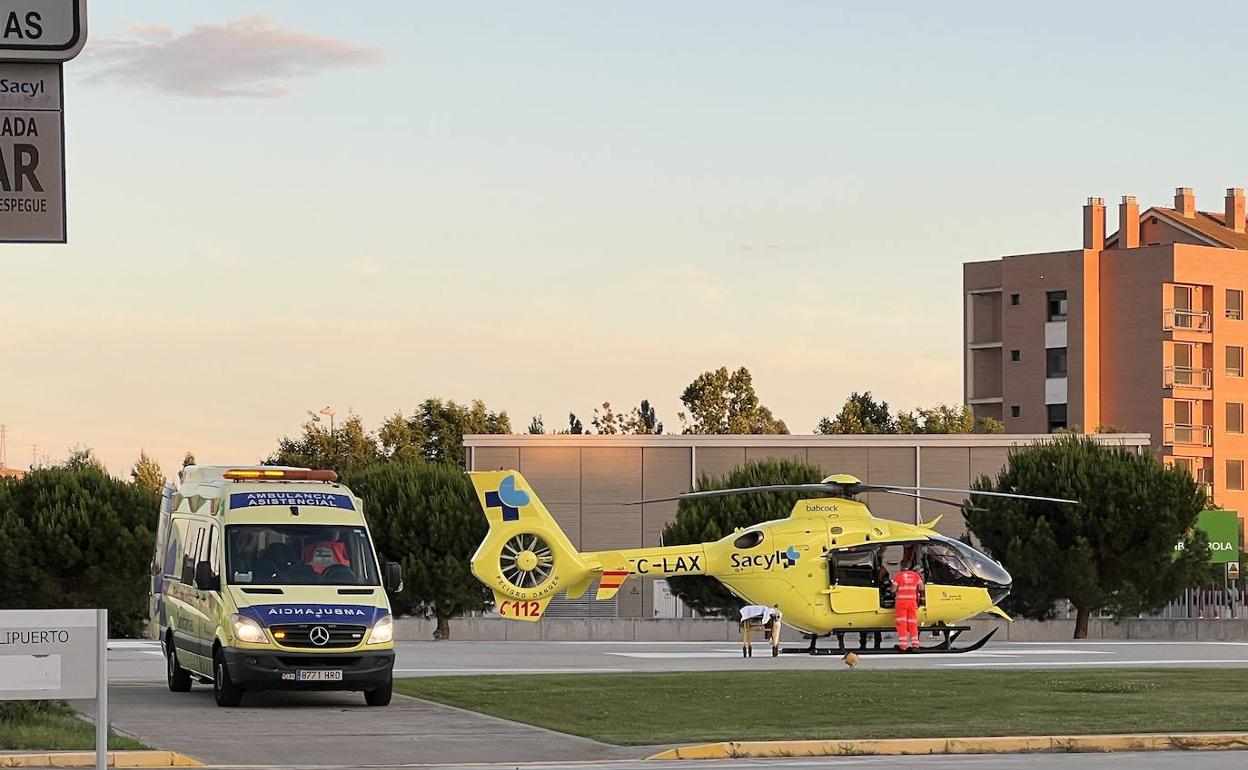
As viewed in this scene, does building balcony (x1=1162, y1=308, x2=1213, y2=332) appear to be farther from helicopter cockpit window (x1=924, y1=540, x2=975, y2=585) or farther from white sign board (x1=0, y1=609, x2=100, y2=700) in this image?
white sign board (x1=0, y1=609, x2=100, y2=700)

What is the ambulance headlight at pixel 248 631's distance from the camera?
2369 centimetres

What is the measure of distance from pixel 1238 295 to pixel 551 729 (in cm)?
9870

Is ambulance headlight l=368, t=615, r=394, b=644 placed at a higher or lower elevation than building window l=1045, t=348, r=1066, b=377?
lower

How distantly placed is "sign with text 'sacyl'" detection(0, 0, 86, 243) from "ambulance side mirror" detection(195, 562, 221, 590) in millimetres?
14571

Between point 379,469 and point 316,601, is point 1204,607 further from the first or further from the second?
point 316,601

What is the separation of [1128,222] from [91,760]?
107 metres

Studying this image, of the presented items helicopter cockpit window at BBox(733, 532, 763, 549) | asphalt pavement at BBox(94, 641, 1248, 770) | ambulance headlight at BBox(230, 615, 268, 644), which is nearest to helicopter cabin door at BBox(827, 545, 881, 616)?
helicopter cockpit window at BBox(733, 532, 763, 549)

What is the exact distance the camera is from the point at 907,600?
3700 centimetres

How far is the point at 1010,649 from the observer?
4328 cm

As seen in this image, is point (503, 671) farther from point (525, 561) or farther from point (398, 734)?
point (398, 734)

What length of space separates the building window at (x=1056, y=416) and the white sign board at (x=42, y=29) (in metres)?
108

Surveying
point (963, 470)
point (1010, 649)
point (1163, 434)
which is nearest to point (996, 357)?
point (1163, 434)

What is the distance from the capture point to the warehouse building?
77375mm

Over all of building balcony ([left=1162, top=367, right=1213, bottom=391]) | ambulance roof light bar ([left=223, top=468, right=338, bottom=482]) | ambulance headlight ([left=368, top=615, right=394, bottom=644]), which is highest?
building balcony ([left=1162, top=367, right=1213, bottom=391])
